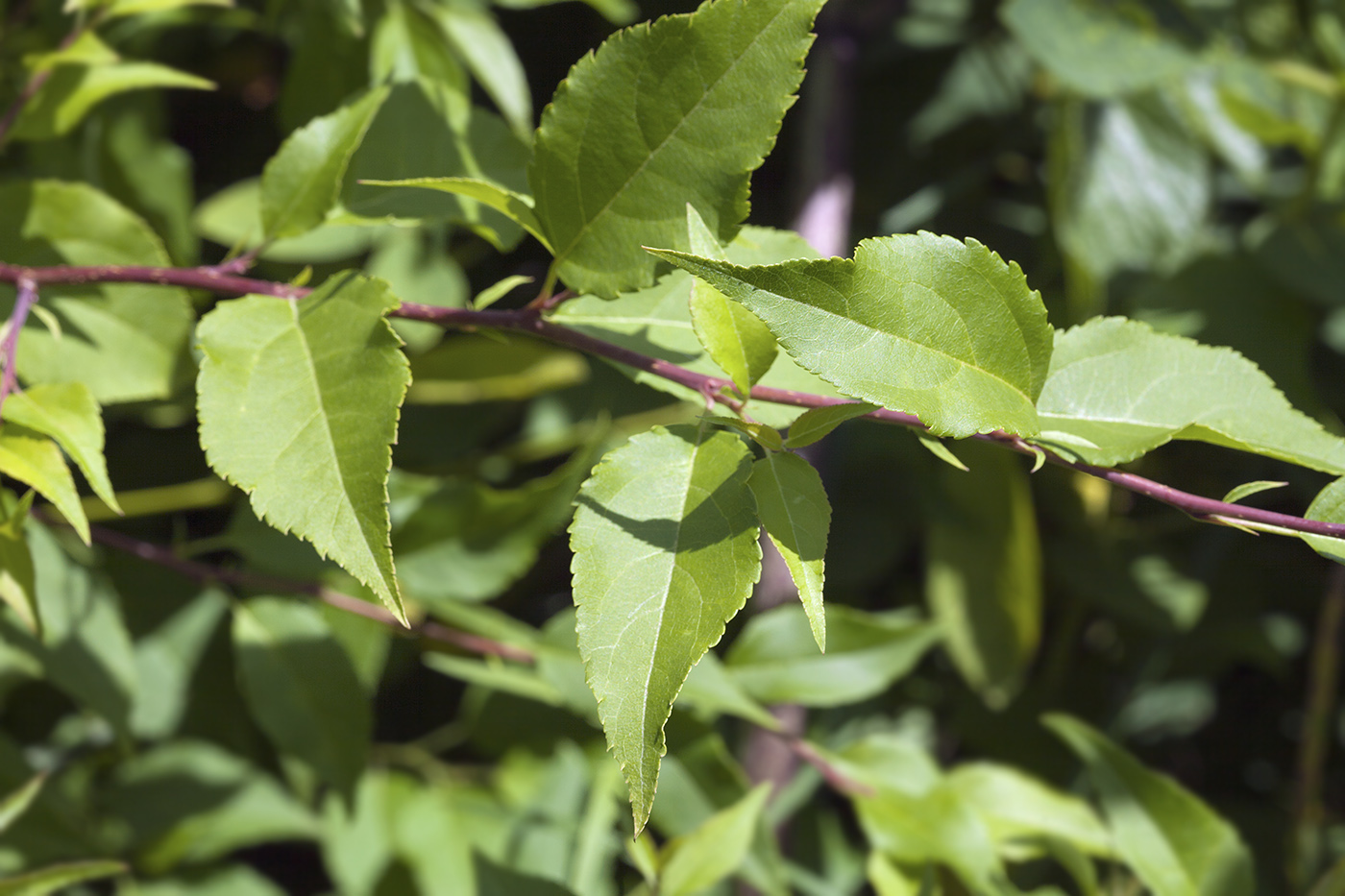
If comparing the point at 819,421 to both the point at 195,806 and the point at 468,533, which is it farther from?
the point at 195,806

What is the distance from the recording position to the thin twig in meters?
0.39

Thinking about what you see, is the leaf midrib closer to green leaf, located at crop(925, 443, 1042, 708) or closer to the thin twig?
the thin twig

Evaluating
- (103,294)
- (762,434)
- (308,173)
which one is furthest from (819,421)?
(103,294)

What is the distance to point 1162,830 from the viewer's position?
562mm

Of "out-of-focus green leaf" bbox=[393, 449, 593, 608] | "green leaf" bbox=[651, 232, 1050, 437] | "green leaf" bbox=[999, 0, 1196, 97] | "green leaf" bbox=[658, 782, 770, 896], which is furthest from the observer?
"green leaf" bbox=[999, 0, 1196, 97]

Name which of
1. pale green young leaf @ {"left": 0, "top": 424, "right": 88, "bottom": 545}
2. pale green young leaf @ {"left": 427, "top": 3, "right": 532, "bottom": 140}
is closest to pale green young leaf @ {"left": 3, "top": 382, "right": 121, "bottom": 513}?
pale green young leaf @ {"left": 0, "top": 424, "right": 88, "bottom": 545}

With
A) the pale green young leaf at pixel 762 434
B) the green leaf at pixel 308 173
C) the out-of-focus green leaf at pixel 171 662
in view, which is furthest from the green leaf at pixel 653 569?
the out-of-focus green leaf at pixel 171 662

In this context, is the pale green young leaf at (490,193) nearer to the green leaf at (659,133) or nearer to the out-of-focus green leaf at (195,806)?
the green leaf at (659,133)

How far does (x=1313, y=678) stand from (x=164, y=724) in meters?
0.87

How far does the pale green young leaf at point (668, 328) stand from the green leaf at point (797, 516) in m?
0.04

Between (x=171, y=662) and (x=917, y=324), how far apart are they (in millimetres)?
635

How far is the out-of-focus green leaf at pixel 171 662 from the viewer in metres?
0.72

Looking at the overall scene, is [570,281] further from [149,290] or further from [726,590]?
[149,290]

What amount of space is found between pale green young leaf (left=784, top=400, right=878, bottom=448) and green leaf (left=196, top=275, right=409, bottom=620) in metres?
0.13
